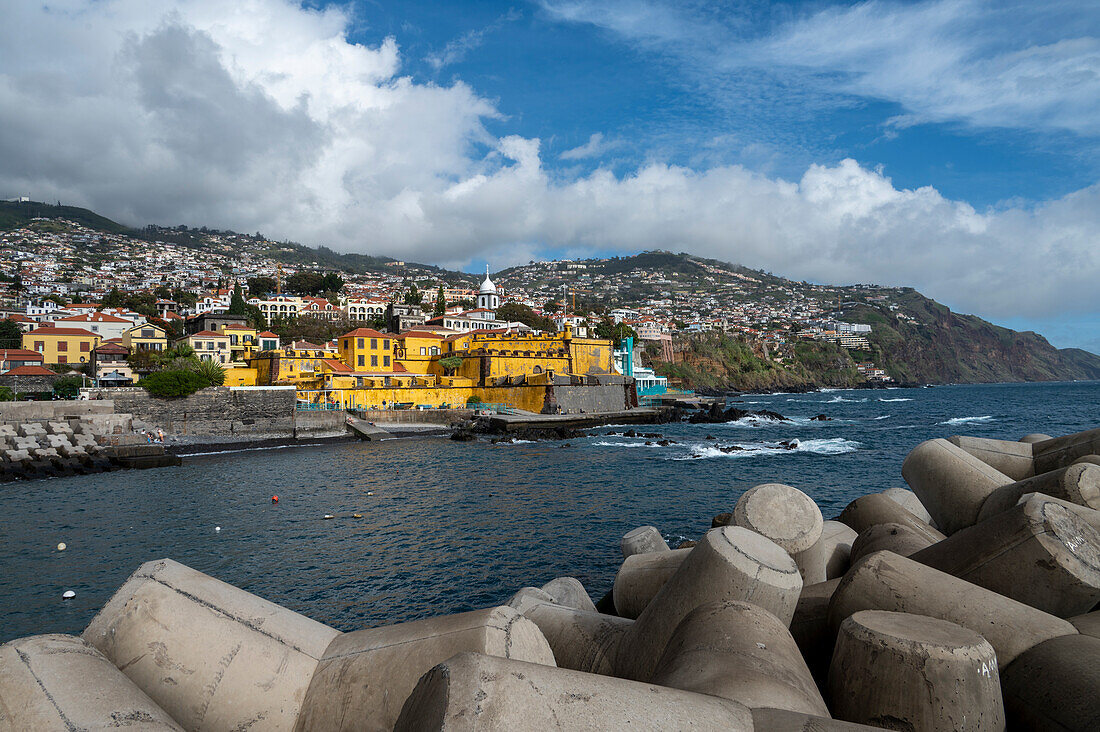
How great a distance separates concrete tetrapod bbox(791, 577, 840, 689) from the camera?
13.3 feet

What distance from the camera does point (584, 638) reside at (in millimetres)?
4480

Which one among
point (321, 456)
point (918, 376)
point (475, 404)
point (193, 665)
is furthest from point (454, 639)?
point (918, 376)

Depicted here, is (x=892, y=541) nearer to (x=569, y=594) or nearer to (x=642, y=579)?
(x=642, y=579)

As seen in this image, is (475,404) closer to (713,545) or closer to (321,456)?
(321,456)

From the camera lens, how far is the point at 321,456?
28.8 meters

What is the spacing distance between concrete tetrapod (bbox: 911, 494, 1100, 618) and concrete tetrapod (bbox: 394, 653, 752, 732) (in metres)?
2.87

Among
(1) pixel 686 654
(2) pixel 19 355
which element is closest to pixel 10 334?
(2) pixel 19 355

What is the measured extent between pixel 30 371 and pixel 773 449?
4799cm

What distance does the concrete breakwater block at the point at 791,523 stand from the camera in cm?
519

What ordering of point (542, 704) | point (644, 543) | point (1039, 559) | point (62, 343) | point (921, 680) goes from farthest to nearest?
point (62, 343) < point (644, 543) < point (1039, 559) < point (921, 680) < point (542, 704)

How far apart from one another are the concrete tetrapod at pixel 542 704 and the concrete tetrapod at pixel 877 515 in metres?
5.25

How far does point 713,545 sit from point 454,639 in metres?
1.83

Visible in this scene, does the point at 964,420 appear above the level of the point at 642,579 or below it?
below

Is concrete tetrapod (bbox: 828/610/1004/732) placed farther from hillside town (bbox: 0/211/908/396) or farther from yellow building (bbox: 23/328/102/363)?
yellow building (bbox: 23/328/102/363)
